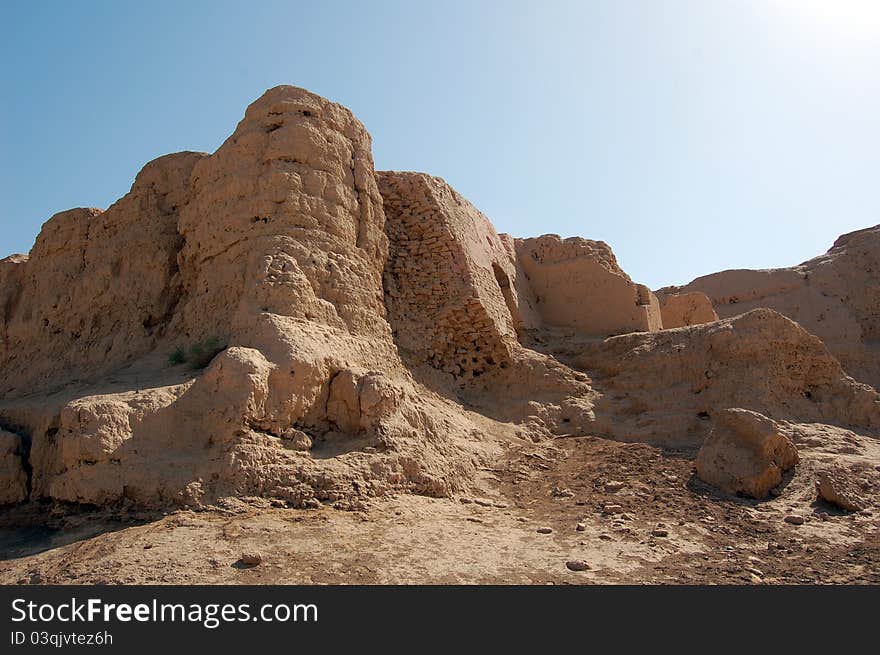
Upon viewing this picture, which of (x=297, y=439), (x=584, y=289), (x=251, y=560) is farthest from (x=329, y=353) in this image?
(x=584, y=289)

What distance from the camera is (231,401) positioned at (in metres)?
5.90

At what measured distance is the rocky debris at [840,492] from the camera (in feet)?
21.4

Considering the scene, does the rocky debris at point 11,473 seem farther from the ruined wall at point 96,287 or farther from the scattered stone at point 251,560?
the scattered stone at point 251,560

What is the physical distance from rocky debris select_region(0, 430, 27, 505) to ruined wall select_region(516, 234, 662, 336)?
27.0 ft

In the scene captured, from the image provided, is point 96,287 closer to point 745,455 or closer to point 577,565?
point 577,565

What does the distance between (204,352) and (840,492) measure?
664cm

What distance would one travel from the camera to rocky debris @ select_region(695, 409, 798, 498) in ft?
23.2

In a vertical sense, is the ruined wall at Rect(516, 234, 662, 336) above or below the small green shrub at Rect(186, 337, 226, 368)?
above

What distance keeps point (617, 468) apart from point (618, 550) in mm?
2571

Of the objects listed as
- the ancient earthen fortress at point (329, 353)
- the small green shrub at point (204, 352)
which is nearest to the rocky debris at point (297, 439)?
the ancient earthen fortress at point (329, 353)

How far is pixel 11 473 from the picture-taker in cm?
587

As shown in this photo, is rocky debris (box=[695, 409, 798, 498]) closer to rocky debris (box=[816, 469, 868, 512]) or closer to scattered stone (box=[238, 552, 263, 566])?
rocky debris (box=[816, 469, 868, 512])

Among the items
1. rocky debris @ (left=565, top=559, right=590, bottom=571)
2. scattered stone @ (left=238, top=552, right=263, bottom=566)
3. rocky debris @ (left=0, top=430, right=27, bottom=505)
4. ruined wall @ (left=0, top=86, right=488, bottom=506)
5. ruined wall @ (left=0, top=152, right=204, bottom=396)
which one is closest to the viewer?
scattered stone @ (left=238, top=552, right=263, bottom=566)

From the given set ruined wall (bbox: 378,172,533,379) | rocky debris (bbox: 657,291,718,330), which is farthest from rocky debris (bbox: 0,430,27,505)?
rocky debris (bbox: 657,291,718,330)
